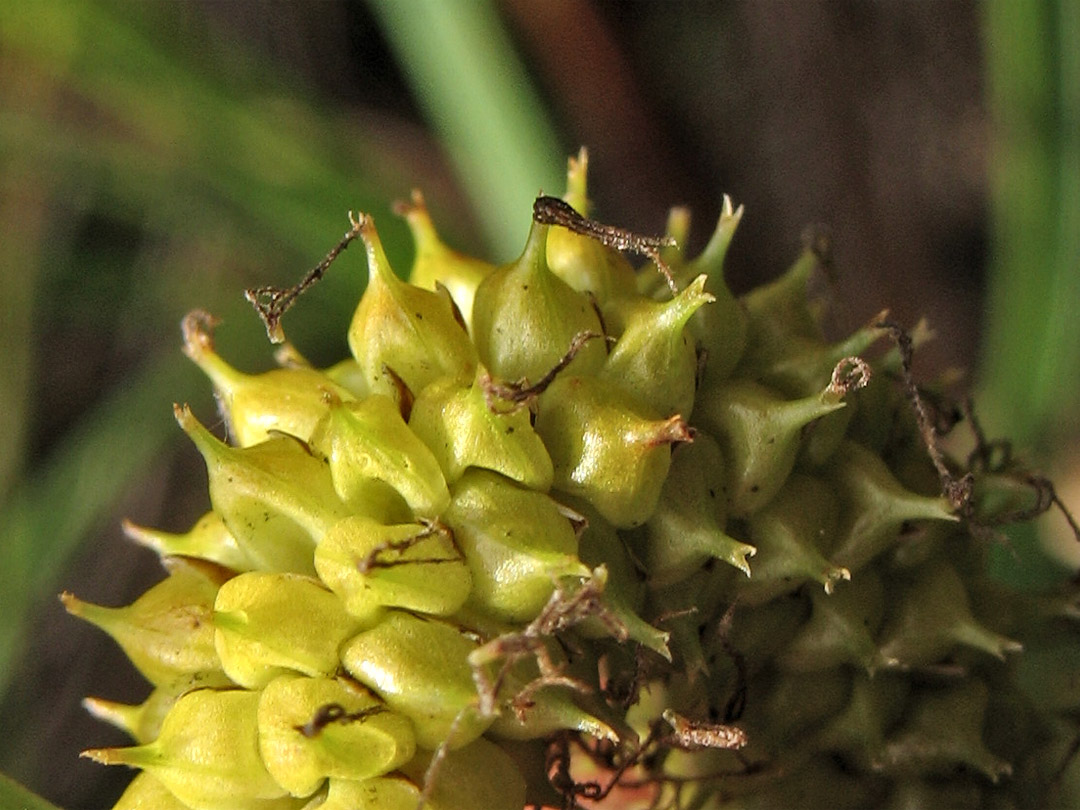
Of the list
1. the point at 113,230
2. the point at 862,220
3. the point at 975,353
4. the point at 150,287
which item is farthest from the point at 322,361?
the point at 975,353

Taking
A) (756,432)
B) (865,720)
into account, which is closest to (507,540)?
(756,432)

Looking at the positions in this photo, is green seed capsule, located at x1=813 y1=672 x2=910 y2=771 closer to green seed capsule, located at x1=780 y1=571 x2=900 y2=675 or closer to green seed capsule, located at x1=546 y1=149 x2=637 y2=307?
green seed capsule, located at x1=780 y1=571 x2=900 y2=675

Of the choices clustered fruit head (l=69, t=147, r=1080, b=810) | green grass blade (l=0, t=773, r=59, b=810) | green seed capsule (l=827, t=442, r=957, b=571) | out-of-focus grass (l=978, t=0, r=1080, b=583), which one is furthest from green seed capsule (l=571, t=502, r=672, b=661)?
out-of-focus grass (l=978, t=0, r=1080, b=583)

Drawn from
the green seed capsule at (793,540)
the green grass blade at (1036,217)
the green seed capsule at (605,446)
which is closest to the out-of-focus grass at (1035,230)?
the green grass blade at (1036,217)

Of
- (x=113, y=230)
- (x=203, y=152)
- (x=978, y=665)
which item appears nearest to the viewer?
(x=978, y=665)

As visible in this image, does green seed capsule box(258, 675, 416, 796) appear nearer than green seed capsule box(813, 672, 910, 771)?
Yes

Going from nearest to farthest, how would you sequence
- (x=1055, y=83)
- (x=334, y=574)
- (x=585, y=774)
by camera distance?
(x=334, y=574) < (x=585, y=774) < (x=1055, y=83)

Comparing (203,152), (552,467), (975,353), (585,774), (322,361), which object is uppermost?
(975,353)

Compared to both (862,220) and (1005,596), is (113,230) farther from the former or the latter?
(1005,596)
